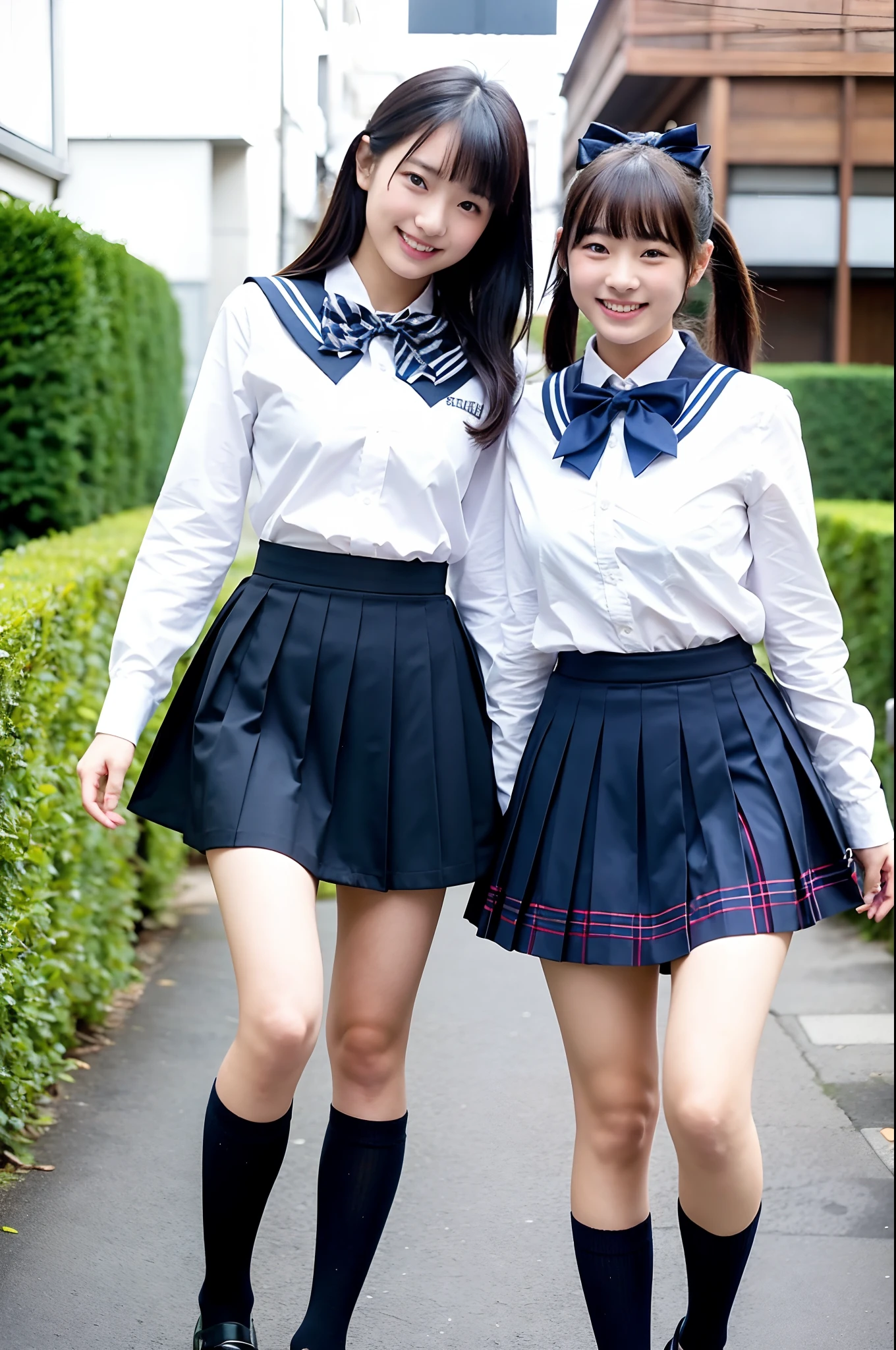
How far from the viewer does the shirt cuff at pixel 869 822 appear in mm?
2242

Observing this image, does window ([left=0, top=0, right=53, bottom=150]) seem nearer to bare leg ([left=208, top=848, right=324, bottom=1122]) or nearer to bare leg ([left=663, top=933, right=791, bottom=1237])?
bare leg ([left=208, top=848, right=324, bottom=1122])

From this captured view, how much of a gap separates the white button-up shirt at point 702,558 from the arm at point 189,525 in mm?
451

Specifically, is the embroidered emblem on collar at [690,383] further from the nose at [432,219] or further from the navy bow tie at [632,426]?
the nose at [432,219]

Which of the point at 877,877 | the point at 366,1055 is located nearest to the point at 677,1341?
the point at 366,1055

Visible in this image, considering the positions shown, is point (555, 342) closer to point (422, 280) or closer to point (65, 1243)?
point (422, 280)

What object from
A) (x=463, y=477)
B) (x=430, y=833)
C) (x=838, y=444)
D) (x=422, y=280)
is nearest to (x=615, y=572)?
(x=463, y=477)

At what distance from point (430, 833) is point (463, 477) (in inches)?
22.1

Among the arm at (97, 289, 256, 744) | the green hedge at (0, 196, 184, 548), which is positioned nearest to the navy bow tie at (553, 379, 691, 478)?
the arm at (97, 289, 256, 744)

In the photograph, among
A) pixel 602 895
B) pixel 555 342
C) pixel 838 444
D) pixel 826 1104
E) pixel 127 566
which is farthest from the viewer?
pixel 838 444

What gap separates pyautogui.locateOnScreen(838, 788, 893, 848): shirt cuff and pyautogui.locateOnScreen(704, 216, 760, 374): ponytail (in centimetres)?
75

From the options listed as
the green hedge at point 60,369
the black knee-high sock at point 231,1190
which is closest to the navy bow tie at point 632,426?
the black knee-high sock at point 231,1190

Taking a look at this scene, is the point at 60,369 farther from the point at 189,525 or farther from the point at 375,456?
the point at 375,456

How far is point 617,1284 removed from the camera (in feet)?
7.06

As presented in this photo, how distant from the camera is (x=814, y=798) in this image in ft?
7.27
